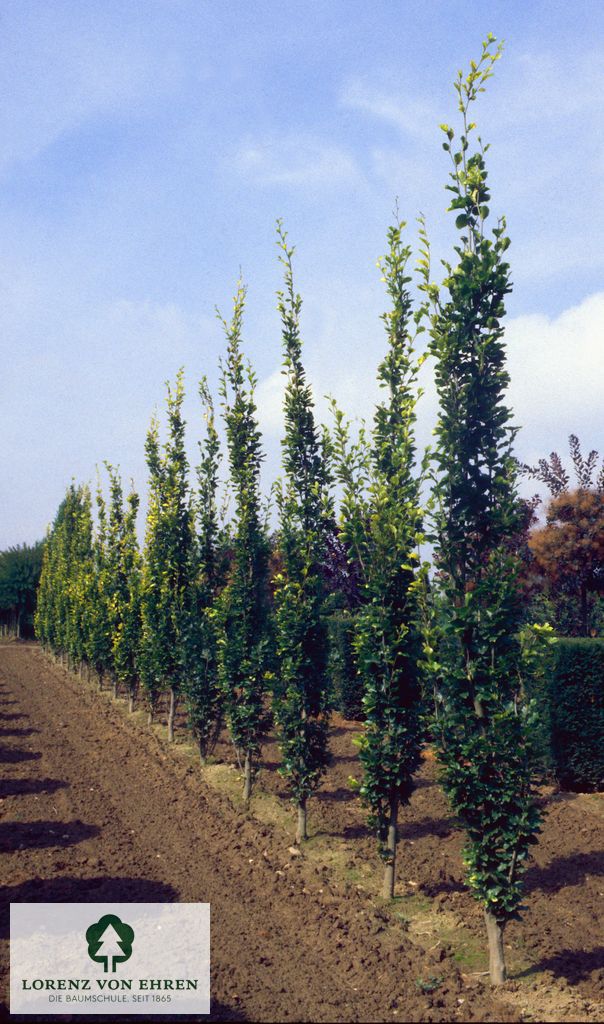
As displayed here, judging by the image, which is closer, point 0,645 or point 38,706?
point 38,706

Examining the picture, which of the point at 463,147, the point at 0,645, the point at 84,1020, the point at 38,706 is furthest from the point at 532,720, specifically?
the point at 0,645

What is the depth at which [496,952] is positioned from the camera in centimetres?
666

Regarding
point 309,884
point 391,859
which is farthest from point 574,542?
point 309,884

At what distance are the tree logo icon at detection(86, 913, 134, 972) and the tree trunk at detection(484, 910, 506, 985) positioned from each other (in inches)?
127

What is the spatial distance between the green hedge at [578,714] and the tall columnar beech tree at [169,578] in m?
7.31

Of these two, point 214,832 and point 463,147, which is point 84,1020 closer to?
point 214,832

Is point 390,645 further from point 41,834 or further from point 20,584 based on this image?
point 20,584

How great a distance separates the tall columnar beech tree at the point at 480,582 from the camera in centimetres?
652

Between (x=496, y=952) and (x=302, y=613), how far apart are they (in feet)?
16.6

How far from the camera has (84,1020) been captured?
5.88 meters

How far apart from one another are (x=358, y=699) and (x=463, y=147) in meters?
12.7

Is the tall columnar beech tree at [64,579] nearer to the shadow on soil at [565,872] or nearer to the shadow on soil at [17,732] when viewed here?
the shadow on soil at [17,732]

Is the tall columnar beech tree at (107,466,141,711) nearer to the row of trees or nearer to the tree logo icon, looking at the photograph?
the row of trees

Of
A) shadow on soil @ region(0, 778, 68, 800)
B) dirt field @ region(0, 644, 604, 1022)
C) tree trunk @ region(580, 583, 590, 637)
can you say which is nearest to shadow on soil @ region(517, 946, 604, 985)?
dirt field @ region(0, 644, 604, 1022)
